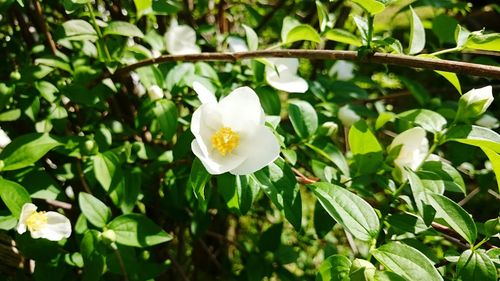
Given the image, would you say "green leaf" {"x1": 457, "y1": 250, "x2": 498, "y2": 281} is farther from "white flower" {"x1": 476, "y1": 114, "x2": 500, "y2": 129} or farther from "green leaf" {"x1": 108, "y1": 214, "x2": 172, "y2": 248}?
"white flower" {"x1": 476, "y1": 114, "x2": 500, "y2": 129}

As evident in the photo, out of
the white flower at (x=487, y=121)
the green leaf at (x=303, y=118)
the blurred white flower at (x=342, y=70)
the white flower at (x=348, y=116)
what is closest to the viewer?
the green leaf at (x=303, y=118)

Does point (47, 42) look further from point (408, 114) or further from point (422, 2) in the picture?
point (422, 2)

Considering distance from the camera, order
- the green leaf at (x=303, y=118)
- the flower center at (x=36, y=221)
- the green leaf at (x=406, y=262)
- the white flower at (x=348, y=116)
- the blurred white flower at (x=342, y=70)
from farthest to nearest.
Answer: the blurred white flower at (x=342, y=70) < the white flower at (x=348, y=116) < the green leaf at (x=303, y=118) < the flower center at (x=36, y=221) < the green leaf at (x=406, y=262)

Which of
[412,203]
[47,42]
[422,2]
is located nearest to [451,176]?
[412,203]

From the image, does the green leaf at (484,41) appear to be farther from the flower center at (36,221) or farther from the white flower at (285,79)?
the flower center at (36,221)

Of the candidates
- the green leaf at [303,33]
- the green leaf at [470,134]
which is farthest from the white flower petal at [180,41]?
the green leaf at [470,134]

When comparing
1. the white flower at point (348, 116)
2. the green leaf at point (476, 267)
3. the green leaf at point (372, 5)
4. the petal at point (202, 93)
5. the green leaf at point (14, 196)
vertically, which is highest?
the green leaf at point (372, 5)

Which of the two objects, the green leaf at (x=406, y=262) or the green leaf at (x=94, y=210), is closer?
the green leaf at (x=406, y=262)

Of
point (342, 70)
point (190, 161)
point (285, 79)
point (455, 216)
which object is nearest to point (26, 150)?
point (190, 161)

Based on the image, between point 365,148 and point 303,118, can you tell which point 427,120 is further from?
point 303,118
